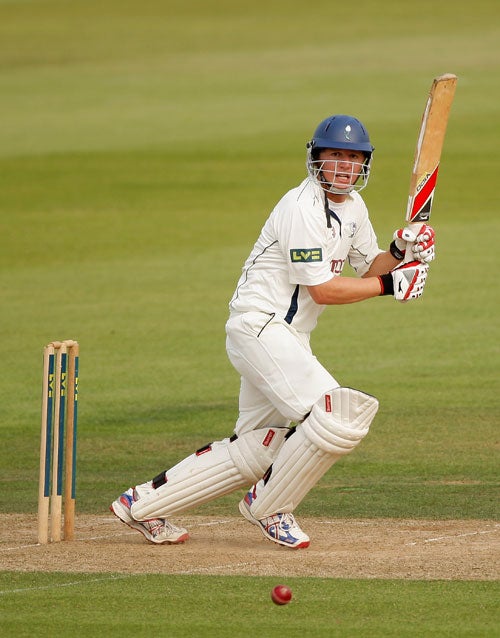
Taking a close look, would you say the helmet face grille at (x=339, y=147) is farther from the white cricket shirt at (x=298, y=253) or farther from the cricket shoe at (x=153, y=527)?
the cricket shoe at (x=153, y=527)

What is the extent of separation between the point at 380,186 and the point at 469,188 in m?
1.39

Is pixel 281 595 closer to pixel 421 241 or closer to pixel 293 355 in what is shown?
pixel 293 355

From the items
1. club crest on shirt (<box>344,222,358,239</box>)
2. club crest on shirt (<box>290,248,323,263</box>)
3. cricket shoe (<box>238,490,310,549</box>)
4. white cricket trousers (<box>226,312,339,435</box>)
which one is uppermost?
club crest on shirt (<box>344,222,358,239</box>)

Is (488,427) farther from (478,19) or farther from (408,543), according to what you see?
(478,19)

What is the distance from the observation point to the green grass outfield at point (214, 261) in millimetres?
5031

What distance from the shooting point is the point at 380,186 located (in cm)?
2164

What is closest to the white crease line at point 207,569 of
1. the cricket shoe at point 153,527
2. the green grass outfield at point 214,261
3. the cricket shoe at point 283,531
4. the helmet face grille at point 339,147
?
the green grass outfield at point 214,261

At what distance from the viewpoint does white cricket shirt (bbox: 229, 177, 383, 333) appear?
5.65 metres

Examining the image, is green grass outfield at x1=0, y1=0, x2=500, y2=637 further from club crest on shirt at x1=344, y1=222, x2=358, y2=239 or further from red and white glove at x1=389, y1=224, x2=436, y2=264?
club crest on shirt at x1=344, y1=222, x2=358, y2=239

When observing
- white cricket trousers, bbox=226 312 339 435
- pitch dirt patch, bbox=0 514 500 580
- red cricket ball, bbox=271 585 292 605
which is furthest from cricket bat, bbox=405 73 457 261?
red cricket ball, bbox=271 585 292 605

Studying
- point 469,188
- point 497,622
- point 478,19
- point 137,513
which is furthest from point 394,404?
point 478,19

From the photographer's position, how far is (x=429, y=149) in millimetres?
6023

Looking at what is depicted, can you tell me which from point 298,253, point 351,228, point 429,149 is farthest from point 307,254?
point 429,149

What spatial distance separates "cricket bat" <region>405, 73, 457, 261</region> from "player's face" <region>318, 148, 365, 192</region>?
0.31 metres
